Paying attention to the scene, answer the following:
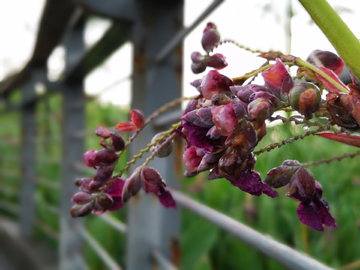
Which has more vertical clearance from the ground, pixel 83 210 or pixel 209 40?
pixel 209 40

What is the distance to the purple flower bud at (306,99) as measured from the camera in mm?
137

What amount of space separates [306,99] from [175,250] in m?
0.90

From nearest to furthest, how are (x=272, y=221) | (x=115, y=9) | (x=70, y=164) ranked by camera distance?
(x=115, y=9)
(x=272, y=221)
(x=70, y=164)

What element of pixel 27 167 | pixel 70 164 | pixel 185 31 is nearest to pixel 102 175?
pixel 185 31

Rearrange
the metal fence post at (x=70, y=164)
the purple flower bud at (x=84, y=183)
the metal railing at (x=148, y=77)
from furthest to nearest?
the metal fence post at (x=70, y=164)
the metal railing at (x=148, y=77)
the purple flower bud at (x=84, y=183)

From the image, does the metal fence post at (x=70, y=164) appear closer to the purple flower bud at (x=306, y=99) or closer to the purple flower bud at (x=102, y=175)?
the purple flower bud at (x=102, y=175)

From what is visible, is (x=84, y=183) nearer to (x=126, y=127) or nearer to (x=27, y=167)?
(x=126, y=127)

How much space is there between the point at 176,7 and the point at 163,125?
349 millimetres

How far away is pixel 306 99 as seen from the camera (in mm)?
137

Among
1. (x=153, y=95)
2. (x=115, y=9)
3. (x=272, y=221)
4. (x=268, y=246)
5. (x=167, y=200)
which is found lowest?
(x=272, y=221)

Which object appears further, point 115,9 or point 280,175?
point 115,9

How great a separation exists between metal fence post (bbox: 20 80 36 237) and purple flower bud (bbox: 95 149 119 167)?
9.73 ft

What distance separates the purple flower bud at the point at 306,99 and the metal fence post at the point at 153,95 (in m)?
0.78

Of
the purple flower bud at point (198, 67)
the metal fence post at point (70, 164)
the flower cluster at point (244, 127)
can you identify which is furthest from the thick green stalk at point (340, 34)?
the metal fence post at point (70, 164)
